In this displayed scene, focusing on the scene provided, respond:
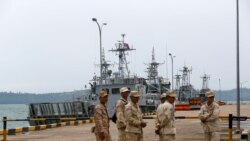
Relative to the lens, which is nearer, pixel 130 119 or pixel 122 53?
pixel 130 119

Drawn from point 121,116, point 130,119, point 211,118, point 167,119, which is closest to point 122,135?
point 121,116

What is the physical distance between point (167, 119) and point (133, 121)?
0.79 meters

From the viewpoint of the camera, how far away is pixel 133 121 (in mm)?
10523

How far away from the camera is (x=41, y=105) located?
43.2 meters

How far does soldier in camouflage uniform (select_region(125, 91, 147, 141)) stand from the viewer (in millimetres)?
10539

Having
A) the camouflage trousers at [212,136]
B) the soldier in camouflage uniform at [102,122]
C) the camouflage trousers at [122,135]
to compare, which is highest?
the soldier in camouflage uniform at [102,122]

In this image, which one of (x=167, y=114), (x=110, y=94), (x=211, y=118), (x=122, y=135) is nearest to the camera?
(x=167, y=114)

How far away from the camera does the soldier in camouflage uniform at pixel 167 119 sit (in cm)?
1008

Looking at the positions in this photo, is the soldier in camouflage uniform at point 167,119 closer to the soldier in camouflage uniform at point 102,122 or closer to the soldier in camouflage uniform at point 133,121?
the soldier in camouflage uniform at point 133,121

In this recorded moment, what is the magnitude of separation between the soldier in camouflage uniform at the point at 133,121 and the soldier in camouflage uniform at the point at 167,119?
51 centimetres

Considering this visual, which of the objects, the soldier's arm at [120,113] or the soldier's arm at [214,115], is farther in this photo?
the soldier's arm at [214,115]

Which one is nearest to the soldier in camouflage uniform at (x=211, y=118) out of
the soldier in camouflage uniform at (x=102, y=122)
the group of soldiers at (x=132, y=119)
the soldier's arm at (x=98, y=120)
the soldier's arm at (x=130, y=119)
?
the group of soldiers at (x=132, y=119)

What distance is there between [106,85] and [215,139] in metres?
44.0

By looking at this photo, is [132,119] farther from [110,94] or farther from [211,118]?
[110,94]
